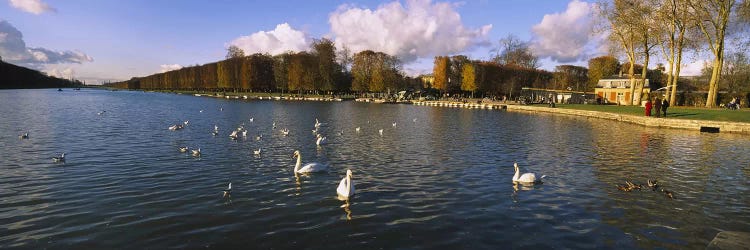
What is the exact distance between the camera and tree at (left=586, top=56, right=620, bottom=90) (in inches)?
4077

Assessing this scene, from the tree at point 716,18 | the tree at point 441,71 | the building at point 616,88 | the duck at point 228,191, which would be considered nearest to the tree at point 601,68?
the building at point 616,88

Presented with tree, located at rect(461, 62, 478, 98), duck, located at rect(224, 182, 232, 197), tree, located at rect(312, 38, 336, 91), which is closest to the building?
tree, located at rect(461, 62, 478, 98)

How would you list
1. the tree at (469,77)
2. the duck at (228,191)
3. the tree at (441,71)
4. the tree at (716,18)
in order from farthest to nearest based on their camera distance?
the tree at (441,71)
the tree at (469,77)
the tree at (716,18)
the duck at (228,191)

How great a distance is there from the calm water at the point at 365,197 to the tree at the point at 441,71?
8217 centimetres

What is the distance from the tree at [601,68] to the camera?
103562 mm

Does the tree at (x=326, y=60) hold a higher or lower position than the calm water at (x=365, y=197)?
higher

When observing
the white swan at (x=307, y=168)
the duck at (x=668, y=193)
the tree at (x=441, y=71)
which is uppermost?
the tree at (x=441, y=71)

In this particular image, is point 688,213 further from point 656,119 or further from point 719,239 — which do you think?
point 656,119

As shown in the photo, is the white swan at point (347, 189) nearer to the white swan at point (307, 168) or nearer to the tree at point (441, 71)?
the white swan at point (307, 168)

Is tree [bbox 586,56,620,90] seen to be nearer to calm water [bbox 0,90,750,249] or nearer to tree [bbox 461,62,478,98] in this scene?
tree [bbox 461,62,478,98]

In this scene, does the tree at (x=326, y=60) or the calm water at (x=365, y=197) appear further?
the tree at (x=326, y=60)

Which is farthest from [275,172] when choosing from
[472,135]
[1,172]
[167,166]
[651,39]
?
[651,39]

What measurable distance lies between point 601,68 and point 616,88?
2413 cm

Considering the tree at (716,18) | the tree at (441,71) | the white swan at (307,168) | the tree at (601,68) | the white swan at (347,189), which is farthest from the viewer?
the tree at (441,71)
